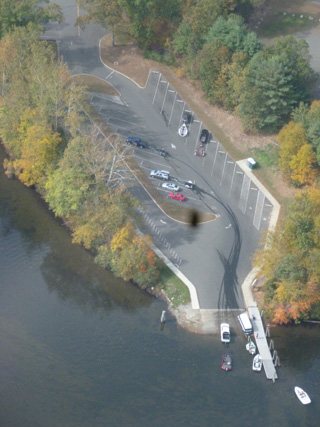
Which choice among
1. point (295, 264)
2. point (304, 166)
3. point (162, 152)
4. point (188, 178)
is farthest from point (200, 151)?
point (295, 264)

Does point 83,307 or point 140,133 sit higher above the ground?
point 140,133

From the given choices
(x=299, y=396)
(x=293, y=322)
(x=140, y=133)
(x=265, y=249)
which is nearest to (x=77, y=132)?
(x=140, y=133)

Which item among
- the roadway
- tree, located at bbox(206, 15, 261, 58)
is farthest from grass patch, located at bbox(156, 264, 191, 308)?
tree, located at bbox(206, 15, 261, 58)

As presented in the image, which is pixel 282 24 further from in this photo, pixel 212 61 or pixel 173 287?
pixel 173 287

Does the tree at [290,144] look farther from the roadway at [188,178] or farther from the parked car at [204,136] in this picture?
the parked car at [204,136]

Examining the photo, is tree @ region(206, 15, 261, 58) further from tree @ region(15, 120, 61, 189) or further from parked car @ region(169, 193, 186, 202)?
tree @ region(15, 120, 61, 189)

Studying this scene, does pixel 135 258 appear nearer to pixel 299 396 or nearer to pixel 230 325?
pixel 230 325

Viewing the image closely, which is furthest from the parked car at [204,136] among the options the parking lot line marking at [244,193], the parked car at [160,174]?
the parked car at [160,174]
